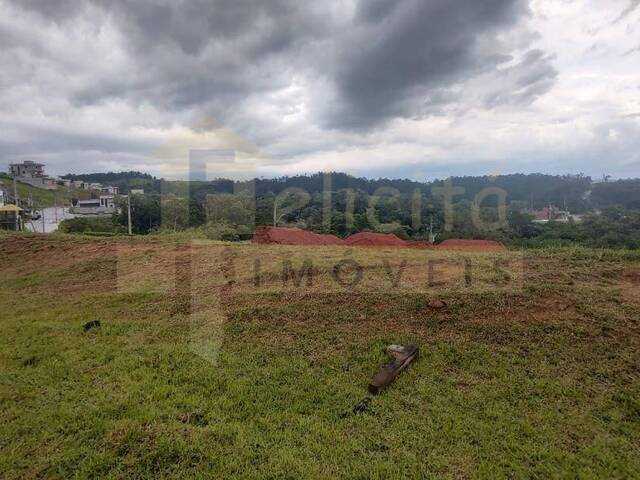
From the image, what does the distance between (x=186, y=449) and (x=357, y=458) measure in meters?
1.28

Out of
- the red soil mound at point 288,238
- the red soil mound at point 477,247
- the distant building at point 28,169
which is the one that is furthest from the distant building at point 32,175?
the red soil mound at point 477,247

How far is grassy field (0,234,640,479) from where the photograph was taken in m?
2.78

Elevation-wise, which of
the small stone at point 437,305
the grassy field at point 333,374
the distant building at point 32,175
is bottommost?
the grassy field at point 333,374

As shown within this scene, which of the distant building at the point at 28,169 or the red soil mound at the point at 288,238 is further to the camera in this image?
the distant building at the point at 28,169

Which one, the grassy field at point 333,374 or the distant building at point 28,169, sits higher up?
the distant building at point 28,169

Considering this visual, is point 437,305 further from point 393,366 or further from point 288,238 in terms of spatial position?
point 288,238

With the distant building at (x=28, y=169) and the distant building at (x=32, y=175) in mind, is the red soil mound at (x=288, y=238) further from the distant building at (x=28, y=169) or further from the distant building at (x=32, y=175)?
the distant building at (x=28, y=169)

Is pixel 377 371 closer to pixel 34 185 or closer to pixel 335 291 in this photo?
pixel 335 291

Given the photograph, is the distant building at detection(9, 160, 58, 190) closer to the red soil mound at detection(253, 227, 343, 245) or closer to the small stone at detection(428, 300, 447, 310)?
the red soil mound at detection(253, 227, 343, 245)

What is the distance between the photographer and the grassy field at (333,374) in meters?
2.78

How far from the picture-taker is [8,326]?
548cm

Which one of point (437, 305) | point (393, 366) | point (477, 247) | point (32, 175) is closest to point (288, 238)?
point (477, 247)

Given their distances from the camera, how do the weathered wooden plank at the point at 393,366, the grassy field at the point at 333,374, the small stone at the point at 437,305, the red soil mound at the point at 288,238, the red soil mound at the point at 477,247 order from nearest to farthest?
the grassy field at the point at 333,374 < the weathered wooden plank at the point at 393,366 < the small stone at the point at 437,305 < the red soil mound at the point at 477,247 < the red soil mound at the point at 288,238

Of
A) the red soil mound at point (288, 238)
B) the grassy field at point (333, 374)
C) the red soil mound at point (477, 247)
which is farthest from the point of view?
the red soil mound at point (288, 238)
